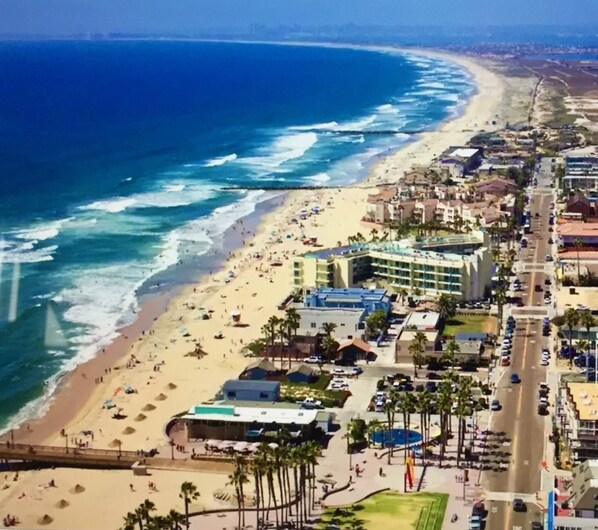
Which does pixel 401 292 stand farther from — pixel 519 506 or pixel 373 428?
pixel 519 506

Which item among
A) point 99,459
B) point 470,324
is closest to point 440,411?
point 99,459

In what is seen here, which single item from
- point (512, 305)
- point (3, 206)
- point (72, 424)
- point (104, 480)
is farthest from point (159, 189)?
point (104, 480)

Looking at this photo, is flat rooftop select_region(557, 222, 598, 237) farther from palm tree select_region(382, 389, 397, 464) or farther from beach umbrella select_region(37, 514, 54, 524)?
beach umbrella select_region(37, 514, 54, 524)

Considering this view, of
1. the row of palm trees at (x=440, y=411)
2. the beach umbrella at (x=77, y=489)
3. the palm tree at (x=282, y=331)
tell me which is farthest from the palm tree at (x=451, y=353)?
the beach umbrella at (x=77, y=489)

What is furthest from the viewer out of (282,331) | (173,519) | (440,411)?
(282,331)

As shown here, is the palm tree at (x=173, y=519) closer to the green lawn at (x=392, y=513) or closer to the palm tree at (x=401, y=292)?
the green lawn at (x=392, y=513)

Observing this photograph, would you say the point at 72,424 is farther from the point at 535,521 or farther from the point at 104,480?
the point at 535,521

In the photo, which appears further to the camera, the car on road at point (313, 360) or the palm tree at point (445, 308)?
the palm tree at point (445, 308)
